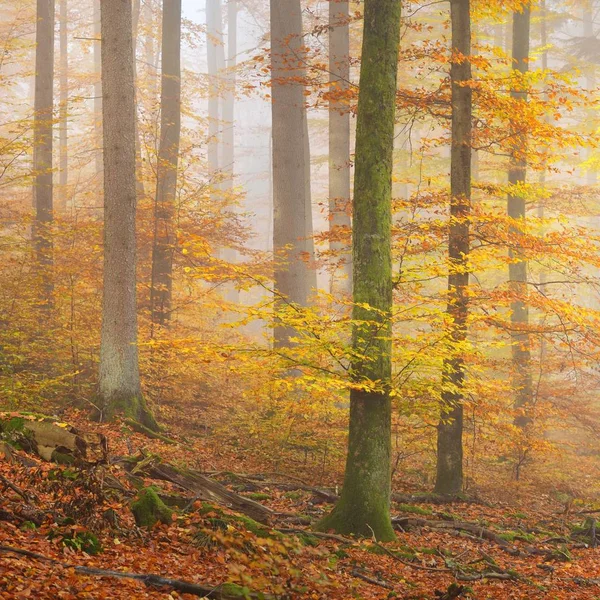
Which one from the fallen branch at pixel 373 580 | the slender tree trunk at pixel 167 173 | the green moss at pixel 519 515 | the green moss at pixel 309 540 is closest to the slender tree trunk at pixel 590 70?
the slender tree trunk at pixel 167 173

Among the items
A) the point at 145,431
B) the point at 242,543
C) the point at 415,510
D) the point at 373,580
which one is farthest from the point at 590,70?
the point at 242,543

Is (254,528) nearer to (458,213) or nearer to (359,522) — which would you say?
(359,522)

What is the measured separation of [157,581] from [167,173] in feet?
34.2

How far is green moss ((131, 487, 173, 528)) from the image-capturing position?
585cm

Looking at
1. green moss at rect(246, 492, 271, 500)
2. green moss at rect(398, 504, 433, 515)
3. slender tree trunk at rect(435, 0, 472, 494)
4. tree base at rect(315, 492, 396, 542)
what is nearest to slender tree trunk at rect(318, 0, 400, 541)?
tree base at rect(315, 492, 396, 542)

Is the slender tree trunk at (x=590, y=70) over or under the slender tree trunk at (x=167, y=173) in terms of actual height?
over

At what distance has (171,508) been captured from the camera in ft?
20.9

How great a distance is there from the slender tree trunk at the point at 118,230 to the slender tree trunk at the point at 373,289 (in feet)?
14.3

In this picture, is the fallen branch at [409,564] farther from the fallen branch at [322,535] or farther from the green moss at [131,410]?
the green moss at [131,410]

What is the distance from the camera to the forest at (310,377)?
18.1ft

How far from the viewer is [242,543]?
4.99 meters

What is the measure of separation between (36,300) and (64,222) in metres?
2.01

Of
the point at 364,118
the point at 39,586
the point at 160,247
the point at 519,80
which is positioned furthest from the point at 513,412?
the point at 39,586

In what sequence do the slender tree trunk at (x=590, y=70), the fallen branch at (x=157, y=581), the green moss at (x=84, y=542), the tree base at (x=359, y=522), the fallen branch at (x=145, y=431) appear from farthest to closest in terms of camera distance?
1. the slender tree trunk at (x=590, y=70)
2. the fallen branch at (x=145, y=431)
3. the tree base at (x=359, y=522)
4. the green moss at (x=84, y=542)
5. the fallen branch at (x=157, y=581)
